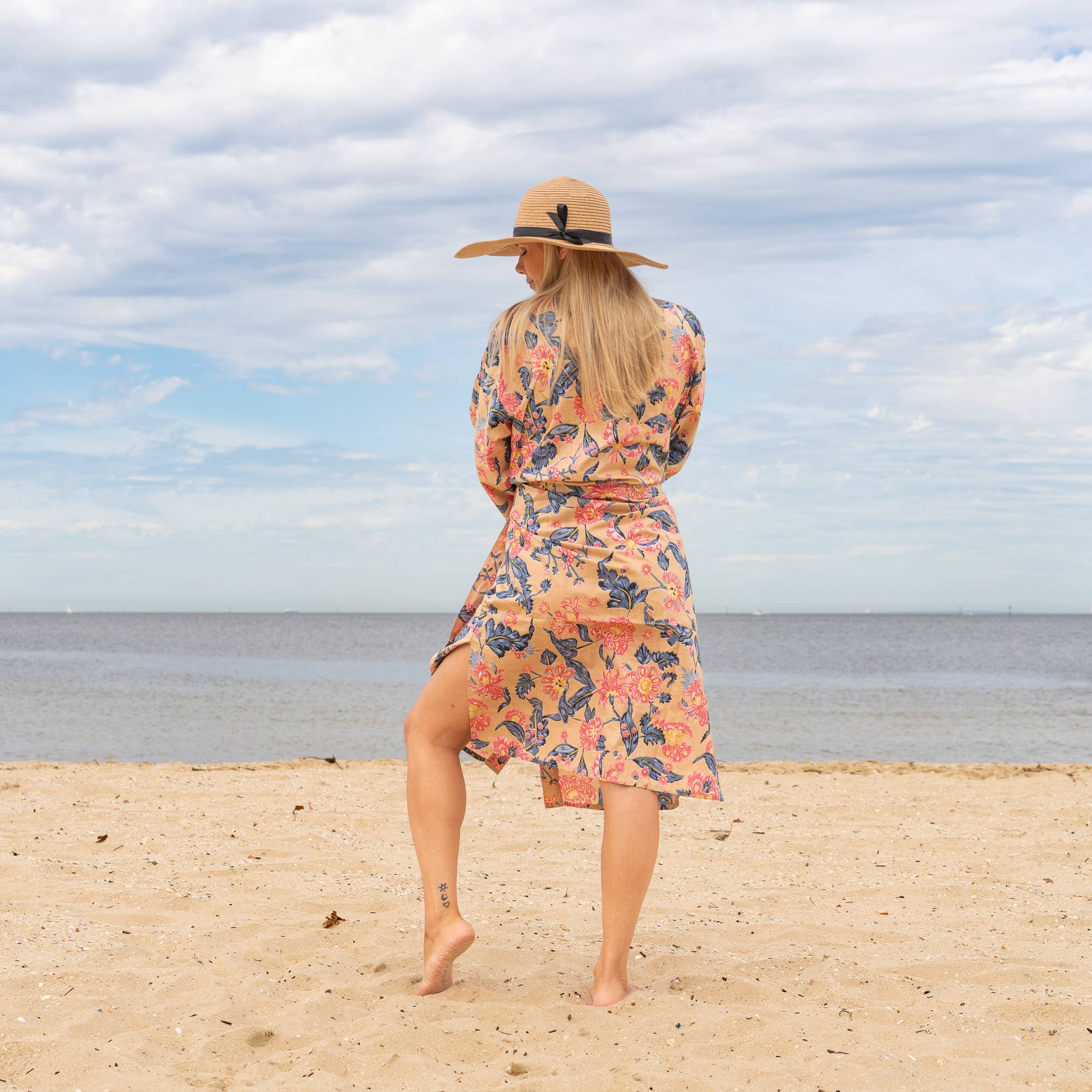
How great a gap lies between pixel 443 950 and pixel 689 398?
1693 millimetres

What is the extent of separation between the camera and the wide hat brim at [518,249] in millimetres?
2689

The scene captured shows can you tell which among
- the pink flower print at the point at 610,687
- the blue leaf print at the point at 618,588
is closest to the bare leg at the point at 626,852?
the pink flower print at the point at 610,687

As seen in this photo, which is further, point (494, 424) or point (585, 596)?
point (494, 424)

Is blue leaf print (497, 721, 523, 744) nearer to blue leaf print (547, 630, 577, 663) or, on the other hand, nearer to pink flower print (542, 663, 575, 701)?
pink flower print (542, 663, 575, 701)

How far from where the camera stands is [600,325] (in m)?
2.66

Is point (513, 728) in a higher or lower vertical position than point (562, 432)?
lower

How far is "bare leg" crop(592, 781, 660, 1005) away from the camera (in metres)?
2.67

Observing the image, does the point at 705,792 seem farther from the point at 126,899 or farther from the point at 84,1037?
the point at 126,899

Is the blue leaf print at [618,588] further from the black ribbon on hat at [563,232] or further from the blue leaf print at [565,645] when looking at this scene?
the black ribbon on hat at [563,232]

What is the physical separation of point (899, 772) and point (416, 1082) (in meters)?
6.35

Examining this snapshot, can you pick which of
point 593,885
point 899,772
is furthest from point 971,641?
point 593,885

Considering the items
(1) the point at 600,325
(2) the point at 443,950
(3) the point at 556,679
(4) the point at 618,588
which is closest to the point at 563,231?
(1) the point at 600,325

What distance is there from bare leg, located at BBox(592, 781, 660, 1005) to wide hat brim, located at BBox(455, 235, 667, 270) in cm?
143

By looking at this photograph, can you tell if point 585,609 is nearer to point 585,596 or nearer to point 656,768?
point 585,596
